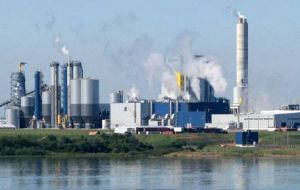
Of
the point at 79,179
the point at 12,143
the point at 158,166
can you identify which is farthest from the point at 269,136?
the point at 79,179

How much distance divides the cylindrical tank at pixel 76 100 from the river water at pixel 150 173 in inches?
1000

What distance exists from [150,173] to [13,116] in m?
40.1

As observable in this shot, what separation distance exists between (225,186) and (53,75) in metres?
45.2

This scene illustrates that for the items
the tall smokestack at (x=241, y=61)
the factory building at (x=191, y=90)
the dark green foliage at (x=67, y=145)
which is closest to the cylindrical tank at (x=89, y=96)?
the factory building at (x=191, y=90)

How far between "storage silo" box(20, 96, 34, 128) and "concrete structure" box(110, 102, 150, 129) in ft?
23.1

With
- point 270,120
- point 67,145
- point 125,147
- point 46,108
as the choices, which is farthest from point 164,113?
point 67,145

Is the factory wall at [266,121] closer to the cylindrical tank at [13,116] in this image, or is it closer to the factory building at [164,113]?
the factory building at [164,113]

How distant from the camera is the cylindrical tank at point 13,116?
78.9 metres

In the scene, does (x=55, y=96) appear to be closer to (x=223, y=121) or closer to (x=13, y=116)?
(x=13, y=116)

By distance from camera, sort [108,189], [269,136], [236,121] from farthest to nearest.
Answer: [236,121]
[269,136]
[108,189]

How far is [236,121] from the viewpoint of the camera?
73.3 meters

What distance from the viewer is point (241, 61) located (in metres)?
73.7

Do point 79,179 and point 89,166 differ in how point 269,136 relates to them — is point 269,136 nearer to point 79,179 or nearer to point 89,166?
point 89,166

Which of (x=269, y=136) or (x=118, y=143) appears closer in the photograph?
(x=118, y=143)
